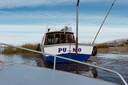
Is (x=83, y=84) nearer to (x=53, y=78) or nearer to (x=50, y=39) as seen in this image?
(x=53, y=78)

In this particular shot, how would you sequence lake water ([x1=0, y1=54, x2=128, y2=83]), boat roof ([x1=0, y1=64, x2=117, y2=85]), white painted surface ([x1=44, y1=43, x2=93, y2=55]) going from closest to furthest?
boat roof ([x1=0, y1=64, x2=117, y2=85]), lake water ([x1=0, y1=54, x2=128, y2=83]), white painted surface ([x1=44, y1=43, x2=93, y2=55])

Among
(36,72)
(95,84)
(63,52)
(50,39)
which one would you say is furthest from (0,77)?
(50,39)

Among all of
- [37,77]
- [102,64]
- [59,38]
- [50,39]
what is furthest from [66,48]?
[37,77]

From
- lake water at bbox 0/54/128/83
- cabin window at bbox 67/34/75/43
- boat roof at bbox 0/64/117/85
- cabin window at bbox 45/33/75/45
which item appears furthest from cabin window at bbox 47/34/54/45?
boat roof at bbox 0/64/117/85

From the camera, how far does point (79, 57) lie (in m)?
31.8

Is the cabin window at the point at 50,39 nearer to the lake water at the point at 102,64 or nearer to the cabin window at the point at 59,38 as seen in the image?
the cabin window at the point at 59,38

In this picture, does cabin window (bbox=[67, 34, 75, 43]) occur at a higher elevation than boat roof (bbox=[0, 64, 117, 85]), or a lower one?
higher

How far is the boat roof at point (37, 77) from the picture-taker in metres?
8.45

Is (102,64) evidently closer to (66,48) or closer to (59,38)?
(66,48)

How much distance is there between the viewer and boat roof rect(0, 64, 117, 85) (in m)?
8.45

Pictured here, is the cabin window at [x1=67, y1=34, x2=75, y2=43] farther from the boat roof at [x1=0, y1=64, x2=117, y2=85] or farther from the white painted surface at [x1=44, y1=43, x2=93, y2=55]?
the boat roof at [x1=0, y1=64, x2=117, y2=85]

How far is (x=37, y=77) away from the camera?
8.94 metres

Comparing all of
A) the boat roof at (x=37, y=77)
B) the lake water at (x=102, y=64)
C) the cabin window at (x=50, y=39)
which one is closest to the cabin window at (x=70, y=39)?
the cabin window at (x=50, y=39)

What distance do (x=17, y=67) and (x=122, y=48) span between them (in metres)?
59.3
